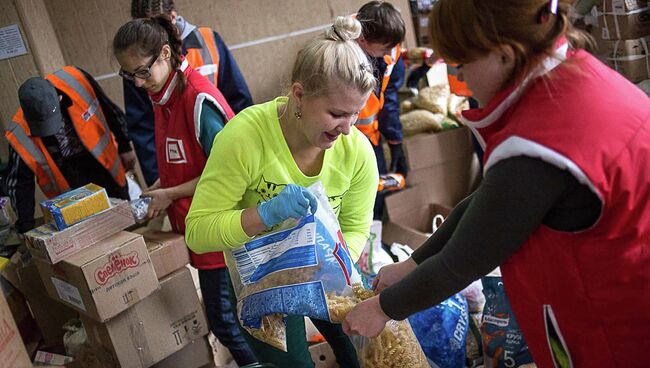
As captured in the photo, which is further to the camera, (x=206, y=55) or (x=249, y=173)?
(x=206, y=55)

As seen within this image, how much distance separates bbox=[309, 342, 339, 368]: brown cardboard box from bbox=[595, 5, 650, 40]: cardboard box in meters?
2.05

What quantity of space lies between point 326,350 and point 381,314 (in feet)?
2.74

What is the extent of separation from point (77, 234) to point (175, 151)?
1.32ft

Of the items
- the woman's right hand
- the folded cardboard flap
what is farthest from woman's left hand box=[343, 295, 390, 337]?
the folded cardboard flap

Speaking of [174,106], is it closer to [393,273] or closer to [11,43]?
[393,273]

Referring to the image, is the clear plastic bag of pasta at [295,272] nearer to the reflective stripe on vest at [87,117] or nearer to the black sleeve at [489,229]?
the black sleeve at [489,229]

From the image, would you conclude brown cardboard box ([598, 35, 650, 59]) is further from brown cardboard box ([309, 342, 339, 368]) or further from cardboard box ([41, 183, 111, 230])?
cardboard box ([41, 183, 111, 230])

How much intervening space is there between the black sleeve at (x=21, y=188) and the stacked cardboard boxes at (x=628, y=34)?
2693mm

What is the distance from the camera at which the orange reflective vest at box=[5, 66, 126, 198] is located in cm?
215

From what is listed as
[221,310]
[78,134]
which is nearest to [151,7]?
[78,134]

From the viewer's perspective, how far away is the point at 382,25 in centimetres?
218

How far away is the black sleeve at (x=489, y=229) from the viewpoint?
2.64 feet

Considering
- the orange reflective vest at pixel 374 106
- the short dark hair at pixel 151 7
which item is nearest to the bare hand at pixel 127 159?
the short dark hair at pixel 151 7

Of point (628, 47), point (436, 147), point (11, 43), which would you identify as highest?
point (11, 43)
